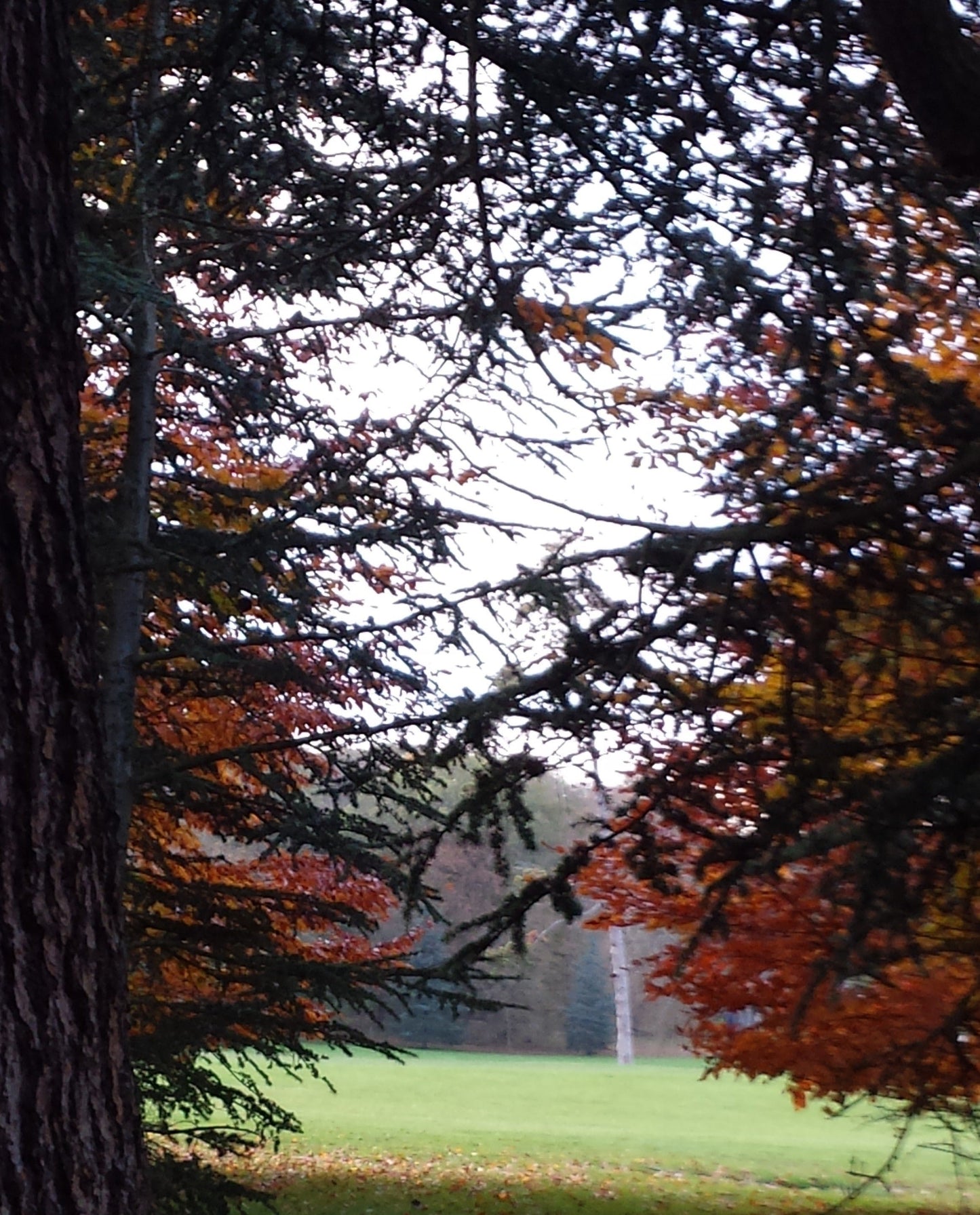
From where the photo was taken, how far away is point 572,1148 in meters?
17.2

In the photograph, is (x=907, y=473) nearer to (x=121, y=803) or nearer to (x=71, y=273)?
(x=71, y=273)

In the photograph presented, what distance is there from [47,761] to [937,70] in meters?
2.70

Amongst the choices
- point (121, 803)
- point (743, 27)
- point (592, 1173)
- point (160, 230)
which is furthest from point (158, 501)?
point (592, 1173)

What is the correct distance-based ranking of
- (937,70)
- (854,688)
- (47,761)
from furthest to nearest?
(854,688) < (937,70) < (47,761)

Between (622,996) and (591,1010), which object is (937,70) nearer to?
(622,996)

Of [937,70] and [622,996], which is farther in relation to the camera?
[622,996]

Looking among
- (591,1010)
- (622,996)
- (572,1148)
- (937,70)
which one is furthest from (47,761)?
(591,1010)

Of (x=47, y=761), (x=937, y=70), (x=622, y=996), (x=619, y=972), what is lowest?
(x=622, y=996)

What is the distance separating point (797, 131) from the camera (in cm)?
416

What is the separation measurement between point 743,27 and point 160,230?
411 centimetres

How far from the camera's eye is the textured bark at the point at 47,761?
7.12 ft

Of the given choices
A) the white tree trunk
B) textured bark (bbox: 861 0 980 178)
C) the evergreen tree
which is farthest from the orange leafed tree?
the evergreen tree

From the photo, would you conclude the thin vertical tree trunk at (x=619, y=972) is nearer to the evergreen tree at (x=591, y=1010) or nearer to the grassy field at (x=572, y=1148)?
the grassy field at (x=572, y=1148)

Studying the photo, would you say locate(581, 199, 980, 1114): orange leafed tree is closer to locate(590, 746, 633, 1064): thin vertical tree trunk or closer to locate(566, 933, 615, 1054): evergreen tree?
locate(590, 746, 633, 1064): thin vertical tree trunk
